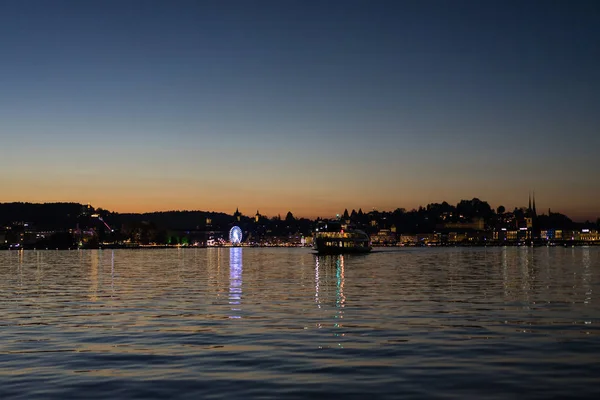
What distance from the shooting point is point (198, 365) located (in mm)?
22875

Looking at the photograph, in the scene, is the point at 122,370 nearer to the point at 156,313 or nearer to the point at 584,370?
the point at 584,370

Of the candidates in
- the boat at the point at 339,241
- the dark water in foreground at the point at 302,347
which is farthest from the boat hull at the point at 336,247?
the dark water in foreground at the point at 302,347

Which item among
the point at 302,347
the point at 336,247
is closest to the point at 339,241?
the point at 336,247

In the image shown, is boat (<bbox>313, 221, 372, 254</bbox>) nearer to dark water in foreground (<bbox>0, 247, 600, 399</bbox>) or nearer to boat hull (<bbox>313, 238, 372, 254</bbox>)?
boat hull (<bbox>313, 238, 372, 254</bbox>)

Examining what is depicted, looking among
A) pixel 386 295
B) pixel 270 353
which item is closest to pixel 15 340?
pixel 270 353

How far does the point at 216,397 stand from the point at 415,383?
5593 mm

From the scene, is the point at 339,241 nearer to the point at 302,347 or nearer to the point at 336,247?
the point at 336,247

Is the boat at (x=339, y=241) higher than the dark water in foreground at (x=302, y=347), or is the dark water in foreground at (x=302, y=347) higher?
the boat at (x=339, y=241)

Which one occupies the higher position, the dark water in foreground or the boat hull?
the boat hull

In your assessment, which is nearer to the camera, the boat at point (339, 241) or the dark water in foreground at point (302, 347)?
the dark water in foreground at point (302, 347)

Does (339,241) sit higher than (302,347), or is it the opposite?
(339,241)

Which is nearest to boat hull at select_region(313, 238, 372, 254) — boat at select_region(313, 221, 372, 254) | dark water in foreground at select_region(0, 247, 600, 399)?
boat at select_region(313, 221, 372, 254)

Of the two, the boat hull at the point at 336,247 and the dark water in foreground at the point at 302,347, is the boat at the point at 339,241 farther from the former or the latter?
the dark water in foreground at the point at 302,347

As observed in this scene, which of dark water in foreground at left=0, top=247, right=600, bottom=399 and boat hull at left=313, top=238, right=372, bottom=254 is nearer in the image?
dark water in foreground at left=0, top=247, right=600, bottom=399
